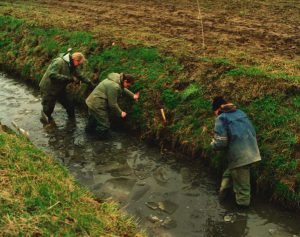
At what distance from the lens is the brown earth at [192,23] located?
620 inches

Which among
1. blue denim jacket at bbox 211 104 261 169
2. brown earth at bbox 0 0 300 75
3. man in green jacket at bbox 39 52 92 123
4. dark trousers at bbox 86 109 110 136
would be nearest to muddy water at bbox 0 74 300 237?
dark trousers at bbox 86 109 110 136

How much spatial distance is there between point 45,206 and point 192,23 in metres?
16.0

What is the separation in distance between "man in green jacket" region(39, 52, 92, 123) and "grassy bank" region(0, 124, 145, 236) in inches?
181

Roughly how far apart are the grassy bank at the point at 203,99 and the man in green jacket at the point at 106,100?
929mm

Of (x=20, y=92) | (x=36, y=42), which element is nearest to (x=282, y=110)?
(x=20, y=92)

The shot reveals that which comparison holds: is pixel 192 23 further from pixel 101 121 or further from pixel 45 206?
pixel 45 206

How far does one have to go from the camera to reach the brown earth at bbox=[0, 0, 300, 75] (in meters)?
15.8

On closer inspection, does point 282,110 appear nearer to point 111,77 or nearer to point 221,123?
point 221,123

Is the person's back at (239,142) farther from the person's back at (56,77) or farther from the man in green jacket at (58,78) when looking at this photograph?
the person's back at (56,77)

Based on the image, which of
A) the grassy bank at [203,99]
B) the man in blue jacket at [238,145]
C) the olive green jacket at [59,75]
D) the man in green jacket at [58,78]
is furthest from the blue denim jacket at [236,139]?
the olive green jacket at [59,75]

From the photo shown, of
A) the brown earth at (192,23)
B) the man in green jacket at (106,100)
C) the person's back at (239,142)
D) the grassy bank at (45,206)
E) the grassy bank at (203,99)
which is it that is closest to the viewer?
the grassy bank at (45,206)

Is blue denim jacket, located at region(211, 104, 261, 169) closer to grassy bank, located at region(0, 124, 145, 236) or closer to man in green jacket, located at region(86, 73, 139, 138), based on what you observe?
grassy bank, located at region(0, 124, 145, 236)

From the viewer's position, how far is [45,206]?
7.61m

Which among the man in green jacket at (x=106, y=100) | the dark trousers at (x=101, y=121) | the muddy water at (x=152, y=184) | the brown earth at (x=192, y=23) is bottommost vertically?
the muddy water at (x=152, y=184)
